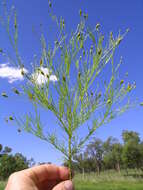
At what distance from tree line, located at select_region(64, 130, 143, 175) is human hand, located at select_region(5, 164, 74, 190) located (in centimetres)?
4037

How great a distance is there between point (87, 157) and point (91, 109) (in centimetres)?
5383

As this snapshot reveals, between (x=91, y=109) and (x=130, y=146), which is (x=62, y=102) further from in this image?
(x=130, y=146)

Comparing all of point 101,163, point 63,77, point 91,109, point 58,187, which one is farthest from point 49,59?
point 101,163

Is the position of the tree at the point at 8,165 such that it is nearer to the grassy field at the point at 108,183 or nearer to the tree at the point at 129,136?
the grassy field at the point at 108,183

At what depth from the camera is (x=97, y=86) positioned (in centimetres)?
233

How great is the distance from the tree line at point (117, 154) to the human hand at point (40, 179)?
132ft

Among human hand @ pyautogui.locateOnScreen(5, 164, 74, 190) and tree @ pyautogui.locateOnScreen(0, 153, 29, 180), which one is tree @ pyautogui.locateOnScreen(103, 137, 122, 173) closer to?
tree @ pyautogui.locateOnScreen(0, 153, 29, 180)

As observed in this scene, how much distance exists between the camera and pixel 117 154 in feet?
158

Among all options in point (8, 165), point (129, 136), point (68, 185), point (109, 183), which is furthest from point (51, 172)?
point (129, 136)

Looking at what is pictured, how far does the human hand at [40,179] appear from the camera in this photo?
6.37 ft

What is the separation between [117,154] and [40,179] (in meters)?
48.7

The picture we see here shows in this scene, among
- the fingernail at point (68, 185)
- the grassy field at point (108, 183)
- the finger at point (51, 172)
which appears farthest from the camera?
the grassy field at point (108, 183)

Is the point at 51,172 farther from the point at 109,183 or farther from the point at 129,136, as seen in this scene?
the point at 129,136

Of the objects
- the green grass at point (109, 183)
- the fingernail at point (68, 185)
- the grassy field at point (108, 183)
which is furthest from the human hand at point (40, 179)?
the green grass at point (109, 183)
